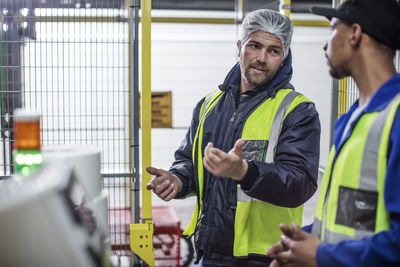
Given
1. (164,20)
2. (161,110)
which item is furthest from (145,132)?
(164,20)

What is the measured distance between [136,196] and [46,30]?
140 centimetres

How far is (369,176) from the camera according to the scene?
140 cm

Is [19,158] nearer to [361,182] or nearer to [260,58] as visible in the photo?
[361,182]

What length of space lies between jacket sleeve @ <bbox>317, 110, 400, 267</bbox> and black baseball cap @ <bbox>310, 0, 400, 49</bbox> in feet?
1.07

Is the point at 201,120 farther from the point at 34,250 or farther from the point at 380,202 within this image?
the point at 34,250

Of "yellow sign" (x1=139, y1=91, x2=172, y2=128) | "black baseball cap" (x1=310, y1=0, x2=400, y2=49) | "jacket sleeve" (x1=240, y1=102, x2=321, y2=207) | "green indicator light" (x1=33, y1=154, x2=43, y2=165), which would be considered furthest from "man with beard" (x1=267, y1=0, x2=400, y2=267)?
"yellow sign" (x1=139, y1=91, x2=172, y2=128)

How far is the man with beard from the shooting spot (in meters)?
1.32

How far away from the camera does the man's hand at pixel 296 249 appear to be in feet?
4.75

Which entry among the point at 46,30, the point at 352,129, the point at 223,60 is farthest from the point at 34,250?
the point at 223,60

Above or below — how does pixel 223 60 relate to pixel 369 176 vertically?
above

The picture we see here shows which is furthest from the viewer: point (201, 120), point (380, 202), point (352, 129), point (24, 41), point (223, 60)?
point (223, 60)

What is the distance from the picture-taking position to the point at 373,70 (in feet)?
5.13

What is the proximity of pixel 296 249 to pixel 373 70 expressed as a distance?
670 mm

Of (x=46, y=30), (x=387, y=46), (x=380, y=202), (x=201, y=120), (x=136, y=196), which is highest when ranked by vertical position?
(x=46, y=30)
